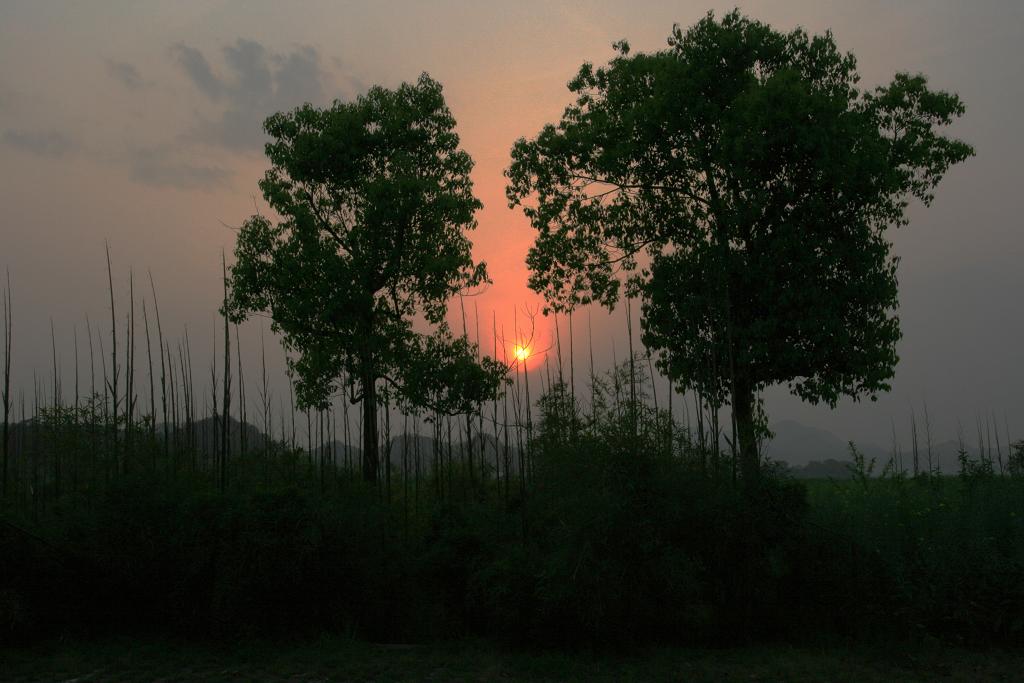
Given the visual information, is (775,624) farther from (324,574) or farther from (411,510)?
(411,510)

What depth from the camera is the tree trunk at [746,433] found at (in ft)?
35.1

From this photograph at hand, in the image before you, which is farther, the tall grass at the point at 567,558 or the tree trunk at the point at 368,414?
the tree trunk at the point at 368,414

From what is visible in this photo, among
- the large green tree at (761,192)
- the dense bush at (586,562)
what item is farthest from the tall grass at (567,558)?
the large green tree at (761,192)

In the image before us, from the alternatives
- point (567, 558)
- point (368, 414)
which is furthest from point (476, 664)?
point (368, 414)

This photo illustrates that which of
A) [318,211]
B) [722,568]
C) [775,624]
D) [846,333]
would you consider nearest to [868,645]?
[775,624]

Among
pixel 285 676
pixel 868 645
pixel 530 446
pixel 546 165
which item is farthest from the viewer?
pixel 546 165

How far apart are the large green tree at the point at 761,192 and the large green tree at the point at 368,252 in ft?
11.5

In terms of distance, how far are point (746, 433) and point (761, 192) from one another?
481cm

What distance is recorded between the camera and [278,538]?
10391 mm

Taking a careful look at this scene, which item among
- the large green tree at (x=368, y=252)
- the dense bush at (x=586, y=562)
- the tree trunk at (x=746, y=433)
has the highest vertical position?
the large green tree at (x=368, y=252)

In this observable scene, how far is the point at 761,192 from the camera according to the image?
17.0 metres

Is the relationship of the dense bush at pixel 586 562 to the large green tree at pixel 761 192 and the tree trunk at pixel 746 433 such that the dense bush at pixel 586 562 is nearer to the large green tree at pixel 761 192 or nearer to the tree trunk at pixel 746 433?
the tree trunk at pixel 746 433

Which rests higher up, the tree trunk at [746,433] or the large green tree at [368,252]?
the large green tree at [368,252]

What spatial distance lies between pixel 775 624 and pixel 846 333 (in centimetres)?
793
